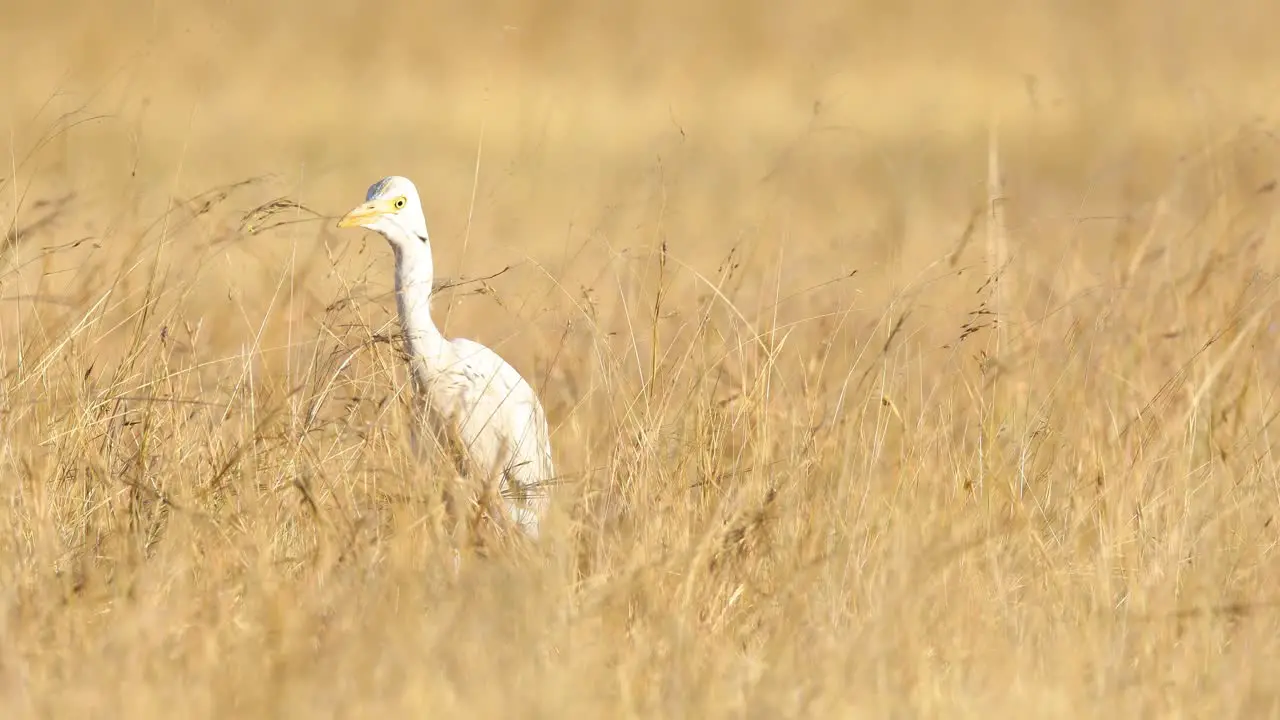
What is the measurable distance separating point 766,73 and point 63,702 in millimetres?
18350

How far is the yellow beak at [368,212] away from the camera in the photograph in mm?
4523

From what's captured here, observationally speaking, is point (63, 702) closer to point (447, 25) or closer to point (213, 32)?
point (213, 32)


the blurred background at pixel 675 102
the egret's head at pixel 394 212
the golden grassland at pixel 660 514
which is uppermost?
the blurred background at pixel 675 102

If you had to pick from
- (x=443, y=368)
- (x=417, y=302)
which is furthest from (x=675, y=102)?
(x=443, y=368)

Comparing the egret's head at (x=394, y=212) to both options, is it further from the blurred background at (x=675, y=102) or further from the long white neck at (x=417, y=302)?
the blurred background at (x=675, y=102)

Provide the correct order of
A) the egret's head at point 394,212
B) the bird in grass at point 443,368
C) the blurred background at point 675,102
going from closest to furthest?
1. the bird in grass at point 443,368
2. the egret's head at point 394,212
3. the blurred background at point 675,102

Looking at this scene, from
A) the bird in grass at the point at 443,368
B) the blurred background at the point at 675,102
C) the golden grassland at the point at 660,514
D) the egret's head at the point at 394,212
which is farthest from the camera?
the blurred background at the point at 675,102

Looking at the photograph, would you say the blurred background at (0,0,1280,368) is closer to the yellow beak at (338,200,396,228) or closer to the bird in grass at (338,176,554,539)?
the bird in grass at (338,176,554,539)

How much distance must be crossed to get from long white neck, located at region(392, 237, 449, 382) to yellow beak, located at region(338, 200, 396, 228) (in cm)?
10

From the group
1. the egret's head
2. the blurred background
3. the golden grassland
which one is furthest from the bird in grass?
the blurred background

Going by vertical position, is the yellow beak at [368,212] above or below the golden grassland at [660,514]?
above

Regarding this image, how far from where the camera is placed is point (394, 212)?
4633 millimetres

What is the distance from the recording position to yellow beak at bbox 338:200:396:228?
4.52 metres

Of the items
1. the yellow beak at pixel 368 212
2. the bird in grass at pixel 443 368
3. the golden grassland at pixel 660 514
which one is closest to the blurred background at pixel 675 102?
the bird in grass at pixel 443 368
